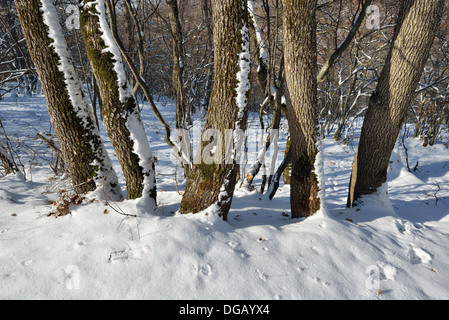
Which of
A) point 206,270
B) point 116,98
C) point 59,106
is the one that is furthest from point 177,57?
point 206,270

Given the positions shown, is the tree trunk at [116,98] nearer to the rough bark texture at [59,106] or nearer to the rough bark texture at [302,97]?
the rough bark texture at [59,106]

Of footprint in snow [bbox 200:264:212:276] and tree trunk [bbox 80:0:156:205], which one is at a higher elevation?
tree trunk [bbox 80:0:156:205]

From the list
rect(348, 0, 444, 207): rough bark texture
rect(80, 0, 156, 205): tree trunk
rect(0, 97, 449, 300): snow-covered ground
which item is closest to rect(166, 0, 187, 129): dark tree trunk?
rect(80, 0, 156, 205): tree trunk

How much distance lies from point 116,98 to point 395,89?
3.12 meters

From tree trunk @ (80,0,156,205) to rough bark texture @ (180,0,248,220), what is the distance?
58cm

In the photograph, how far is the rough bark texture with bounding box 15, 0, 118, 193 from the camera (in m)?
2.15

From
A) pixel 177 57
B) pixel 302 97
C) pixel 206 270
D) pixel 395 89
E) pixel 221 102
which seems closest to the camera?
pixel 206 270

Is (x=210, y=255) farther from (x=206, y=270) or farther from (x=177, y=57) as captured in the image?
(x=177, y=57)

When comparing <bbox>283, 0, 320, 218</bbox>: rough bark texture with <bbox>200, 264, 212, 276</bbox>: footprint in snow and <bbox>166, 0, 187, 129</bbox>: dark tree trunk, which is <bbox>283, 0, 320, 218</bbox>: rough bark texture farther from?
<bbox>166, 0, 187, 129</bbox>: dark tree trunk

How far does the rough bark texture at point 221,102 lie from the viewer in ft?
6.79

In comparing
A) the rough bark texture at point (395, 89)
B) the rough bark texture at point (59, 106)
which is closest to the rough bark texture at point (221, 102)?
the rough bark texture at point (59, 106)

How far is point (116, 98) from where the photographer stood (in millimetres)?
2240

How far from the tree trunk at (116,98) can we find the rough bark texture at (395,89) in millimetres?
2830
